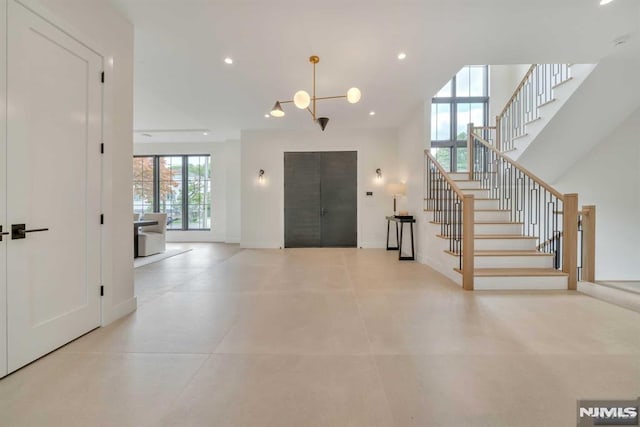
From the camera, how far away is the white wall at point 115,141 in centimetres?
265

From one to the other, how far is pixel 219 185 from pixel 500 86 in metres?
9.55

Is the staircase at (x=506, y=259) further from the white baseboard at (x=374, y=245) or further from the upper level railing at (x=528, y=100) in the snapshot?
the white baseboard at (x=374, y=245)

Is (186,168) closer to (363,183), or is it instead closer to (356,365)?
(363,183)

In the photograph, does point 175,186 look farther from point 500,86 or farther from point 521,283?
point 500,86

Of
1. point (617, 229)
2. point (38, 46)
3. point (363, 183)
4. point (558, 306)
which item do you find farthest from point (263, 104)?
point (617, 229)

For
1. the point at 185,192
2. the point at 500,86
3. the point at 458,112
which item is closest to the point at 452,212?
the point at 458,112

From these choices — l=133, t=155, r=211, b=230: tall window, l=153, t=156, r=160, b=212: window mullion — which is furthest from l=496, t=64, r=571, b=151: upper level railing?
l=153, t=156, r=160, b=212: window mullion

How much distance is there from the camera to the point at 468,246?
384 cm

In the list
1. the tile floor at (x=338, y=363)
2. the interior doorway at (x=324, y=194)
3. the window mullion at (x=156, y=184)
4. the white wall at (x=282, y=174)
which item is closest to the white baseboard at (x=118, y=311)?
the tile floor at (x=338, y=363)

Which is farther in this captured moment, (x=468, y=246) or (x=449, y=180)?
(x=449, y=180)

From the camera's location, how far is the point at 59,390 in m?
1.72

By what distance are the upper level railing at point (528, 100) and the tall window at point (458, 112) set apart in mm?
2680

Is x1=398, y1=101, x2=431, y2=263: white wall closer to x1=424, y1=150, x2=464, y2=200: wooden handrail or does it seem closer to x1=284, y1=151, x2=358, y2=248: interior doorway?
x1=424, y1=150, x2=464, y2=200: wooden handrail

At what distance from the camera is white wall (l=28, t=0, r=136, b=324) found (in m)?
2.65
